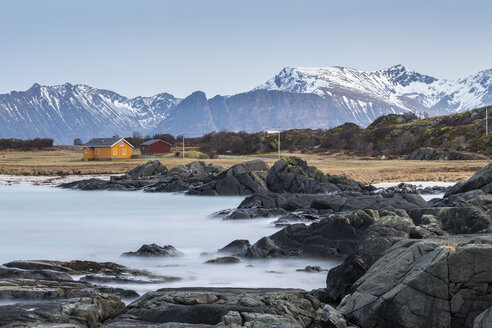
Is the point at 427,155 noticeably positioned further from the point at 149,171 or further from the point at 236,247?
the point at 236,247

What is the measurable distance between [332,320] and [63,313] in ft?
16.0

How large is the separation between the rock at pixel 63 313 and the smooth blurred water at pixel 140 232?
3969 mm

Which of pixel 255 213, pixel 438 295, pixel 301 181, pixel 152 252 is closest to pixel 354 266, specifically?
pixel 438 295

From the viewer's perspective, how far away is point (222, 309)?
9820 millimetres

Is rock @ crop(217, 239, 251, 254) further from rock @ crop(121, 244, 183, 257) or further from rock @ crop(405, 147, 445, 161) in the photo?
rock @ crop(405, 147, 445, 161)

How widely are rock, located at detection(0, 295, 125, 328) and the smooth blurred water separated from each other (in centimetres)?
397

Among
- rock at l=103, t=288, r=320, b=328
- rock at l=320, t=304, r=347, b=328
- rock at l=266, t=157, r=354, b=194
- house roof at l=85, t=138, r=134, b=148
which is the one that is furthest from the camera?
house roof at l=85, t=138, r=134, b=148

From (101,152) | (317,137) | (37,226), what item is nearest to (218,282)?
(37,226)

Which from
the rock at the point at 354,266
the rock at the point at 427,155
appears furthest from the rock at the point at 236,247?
the rock at the point at 427,155

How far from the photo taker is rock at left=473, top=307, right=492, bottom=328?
8.69m

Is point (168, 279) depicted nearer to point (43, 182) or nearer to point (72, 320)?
point (72, 320)

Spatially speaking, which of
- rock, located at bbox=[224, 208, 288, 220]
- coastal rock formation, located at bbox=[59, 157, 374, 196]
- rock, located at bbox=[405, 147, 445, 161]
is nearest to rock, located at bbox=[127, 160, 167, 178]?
coastal rock formation, located at bbox=[59, 157, 374, 196]

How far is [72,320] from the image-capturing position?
9836 millimetres

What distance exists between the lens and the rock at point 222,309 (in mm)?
9203
